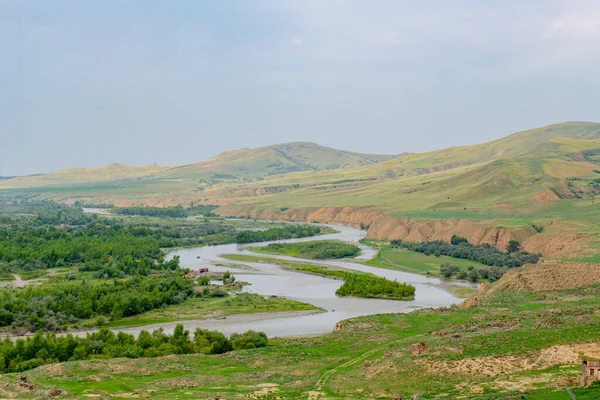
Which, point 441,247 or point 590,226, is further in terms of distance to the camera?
point 441,247

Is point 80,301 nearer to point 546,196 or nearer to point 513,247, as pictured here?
point 513,247

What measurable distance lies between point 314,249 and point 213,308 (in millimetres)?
58639

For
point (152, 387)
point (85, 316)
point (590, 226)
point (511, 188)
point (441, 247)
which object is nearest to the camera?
point (152, 387)

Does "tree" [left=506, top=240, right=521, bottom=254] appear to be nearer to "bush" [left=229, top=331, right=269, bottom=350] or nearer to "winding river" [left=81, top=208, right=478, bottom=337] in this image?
"winding river" [left=81, top=208, right=478, bottom=337]

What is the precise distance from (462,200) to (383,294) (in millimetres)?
100304

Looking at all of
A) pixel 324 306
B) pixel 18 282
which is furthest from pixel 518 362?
pixel 18 282

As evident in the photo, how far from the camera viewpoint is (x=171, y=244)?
492 feet

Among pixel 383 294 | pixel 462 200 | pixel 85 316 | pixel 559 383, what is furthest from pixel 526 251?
pixel 559 383

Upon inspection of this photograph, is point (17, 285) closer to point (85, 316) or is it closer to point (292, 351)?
point (85, 316)

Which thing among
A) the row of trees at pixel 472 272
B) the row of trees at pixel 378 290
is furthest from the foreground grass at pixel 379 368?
the row of trees at pixel 472 272

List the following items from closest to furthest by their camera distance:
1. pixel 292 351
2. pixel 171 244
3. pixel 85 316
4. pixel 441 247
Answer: pixel 292 351, pixel 85 316, pixel 441 247, pixel 171 244

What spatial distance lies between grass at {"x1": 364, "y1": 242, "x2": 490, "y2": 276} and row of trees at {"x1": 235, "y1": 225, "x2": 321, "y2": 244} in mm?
38145

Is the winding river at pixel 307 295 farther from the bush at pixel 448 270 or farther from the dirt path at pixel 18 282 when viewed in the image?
the dirt path at pixel 18 282

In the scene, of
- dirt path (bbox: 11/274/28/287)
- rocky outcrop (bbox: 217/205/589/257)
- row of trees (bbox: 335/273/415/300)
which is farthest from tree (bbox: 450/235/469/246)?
dirt path (bbox: 11/274/28/287)
